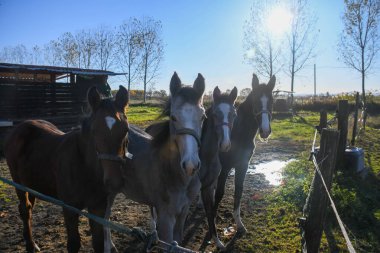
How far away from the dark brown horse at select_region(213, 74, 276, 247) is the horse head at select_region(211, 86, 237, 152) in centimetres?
89

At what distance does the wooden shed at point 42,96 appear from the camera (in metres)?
11.7

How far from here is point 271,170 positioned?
856cm

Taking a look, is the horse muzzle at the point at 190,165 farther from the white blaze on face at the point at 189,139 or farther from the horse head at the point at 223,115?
the horse head at the point at 223,115

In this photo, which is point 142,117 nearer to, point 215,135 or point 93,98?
point 215,135

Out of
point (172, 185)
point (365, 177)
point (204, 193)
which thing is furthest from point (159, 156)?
point (365, 177)

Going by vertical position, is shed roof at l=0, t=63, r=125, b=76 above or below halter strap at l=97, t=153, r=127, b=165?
above

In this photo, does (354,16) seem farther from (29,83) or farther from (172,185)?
(172,185)

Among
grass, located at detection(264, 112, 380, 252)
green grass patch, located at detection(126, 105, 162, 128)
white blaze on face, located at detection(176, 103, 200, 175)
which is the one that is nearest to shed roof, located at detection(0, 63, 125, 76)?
green grass patch, located at detection(126, 105, 162, 128)

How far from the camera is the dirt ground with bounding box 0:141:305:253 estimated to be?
4254 millimetres

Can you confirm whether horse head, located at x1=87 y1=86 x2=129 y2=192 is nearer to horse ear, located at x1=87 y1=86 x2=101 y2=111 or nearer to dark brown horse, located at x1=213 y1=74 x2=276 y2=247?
horse ear, located at x1=87 y1=86 x2=101 y2=111

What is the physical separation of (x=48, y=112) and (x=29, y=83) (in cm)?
139

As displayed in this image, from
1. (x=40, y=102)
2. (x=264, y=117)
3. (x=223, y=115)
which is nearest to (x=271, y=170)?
(x=264, y=117)

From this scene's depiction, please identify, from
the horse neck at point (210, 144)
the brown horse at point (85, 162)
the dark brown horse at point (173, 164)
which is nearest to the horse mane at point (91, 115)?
the brown horse at point (85, 162)

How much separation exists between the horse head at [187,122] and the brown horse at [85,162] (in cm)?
52
